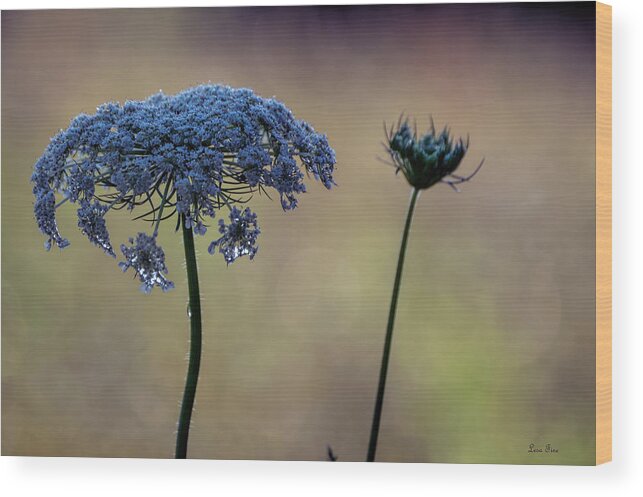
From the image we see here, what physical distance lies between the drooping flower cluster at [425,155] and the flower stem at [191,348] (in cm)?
98

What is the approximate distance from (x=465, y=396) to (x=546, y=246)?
29.2 inches

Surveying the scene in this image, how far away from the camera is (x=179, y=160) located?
10.5 feet

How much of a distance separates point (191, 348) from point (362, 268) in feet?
2.67

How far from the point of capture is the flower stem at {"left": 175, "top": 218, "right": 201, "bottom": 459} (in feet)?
11.2

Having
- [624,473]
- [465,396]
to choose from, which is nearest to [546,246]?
[465,396]

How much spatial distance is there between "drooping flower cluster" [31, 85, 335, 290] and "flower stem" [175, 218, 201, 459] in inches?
4.6

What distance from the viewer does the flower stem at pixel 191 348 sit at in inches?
134

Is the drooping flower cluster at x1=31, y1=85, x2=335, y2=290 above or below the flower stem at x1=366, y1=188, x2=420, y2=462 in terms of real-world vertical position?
above

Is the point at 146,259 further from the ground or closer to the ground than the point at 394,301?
further from the ground
